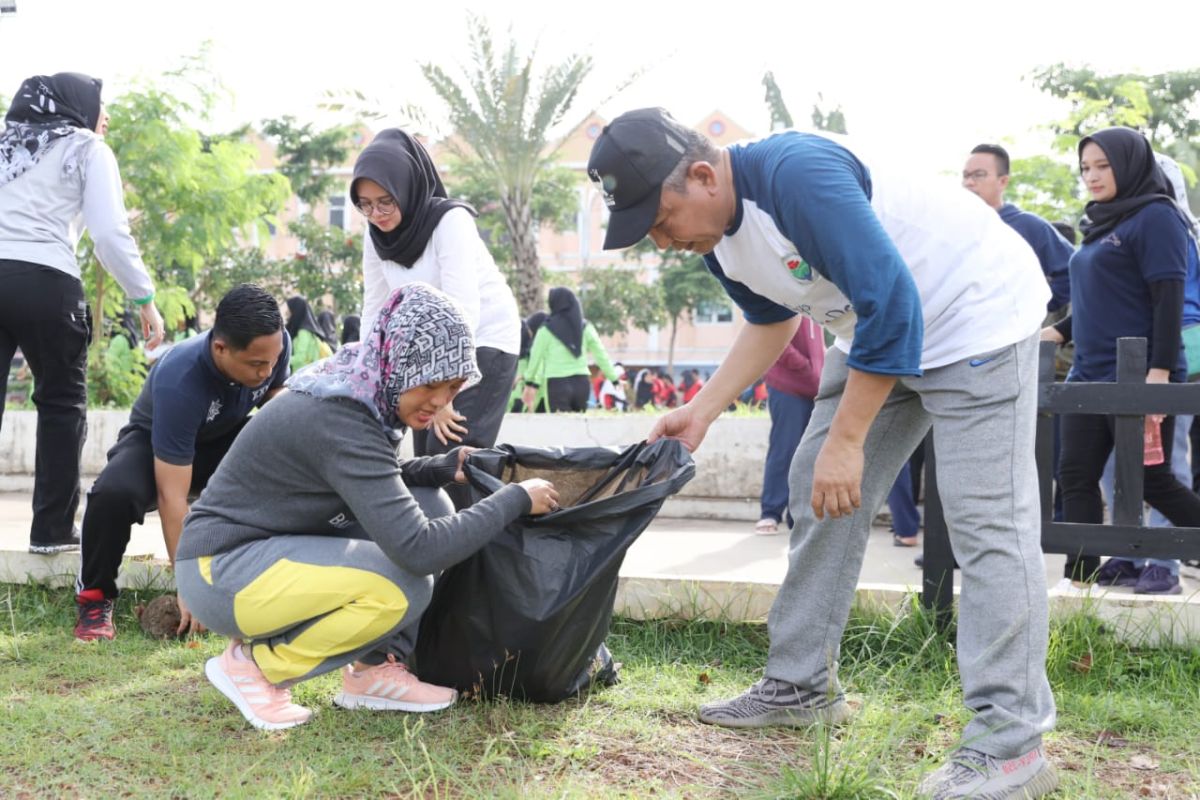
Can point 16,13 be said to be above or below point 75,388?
above

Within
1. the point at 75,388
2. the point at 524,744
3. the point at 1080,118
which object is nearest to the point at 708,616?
the point at 524,744

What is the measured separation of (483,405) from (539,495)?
1.26m

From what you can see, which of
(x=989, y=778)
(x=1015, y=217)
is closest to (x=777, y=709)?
(x=989, y=778)

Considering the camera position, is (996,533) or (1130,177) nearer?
(996,533)

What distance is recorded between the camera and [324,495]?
9.61ft

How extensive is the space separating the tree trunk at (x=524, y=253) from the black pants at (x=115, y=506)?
47.5 ft

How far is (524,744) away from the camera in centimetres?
278

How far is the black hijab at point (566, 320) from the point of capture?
9.59m

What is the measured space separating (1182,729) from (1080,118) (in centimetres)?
1361

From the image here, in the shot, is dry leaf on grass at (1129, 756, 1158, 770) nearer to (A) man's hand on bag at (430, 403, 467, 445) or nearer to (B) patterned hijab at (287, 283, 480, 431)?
(B) patterned hijab at (287, 283, 480, 431)

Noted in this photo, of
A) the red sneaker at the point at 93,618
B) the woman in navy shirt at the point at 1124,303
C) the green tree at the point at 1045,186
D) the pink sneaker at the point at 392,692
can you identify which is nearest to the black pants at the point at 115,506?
the red sneaker at the point at 93,618

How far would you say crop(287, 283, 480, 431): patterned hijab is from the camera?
2.74 meters

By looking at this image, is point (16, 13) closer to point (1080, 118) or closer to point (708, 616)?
point (708, 616)

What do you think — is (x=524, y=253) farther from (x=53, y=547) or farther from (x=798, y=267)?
(x=798, y=267)
